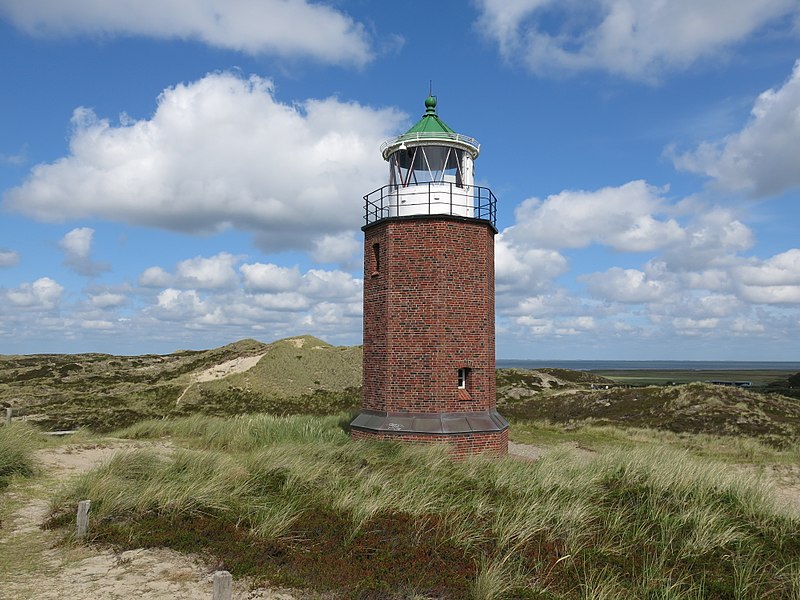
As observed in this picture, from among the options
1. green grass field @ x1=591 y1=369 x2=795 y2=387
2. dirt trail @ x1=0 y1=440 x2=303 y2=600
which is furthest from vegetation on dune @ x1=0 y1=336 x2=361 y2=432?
green grass field @ x1=591 y1=369 x2=795 y2=387

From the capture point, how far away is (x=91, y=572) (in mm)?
6922

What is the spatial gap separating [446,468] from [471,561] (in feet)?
14.6

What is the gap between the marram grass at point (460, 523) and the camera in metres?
6.68

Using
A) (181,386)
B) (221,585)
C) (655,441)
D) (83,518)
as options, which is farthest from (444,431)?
(181,386)

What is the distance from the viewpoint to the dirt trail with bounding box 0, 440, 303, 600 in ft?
20.9

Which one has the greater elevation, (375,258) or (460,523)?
(375,258)

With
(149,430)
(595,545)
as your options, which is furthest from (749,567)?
(149,430)

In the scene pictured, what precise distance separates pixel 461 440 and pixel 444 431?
52 cm

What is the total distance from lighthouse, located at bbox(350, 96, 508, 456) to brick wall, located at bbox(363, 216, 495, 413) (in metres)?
0.03

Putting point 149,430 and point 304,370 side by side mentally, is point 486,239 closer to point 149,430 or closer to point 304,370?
point 149,430

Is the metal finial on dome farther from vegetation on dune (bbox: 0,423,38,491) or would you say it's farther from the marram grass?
vegetation on dune (bbox: 0,423,38,491)

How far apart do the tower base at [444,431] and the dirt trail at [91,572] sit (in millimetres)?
6970

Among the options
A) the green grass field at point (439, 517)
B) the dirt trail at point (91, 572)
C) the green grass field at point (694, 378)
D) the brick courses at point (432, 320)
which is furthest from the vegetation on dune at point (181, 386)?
the green grass field at point (694, 378)

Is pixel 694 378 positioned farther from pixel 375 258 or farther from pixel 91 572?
pixel 91 572
